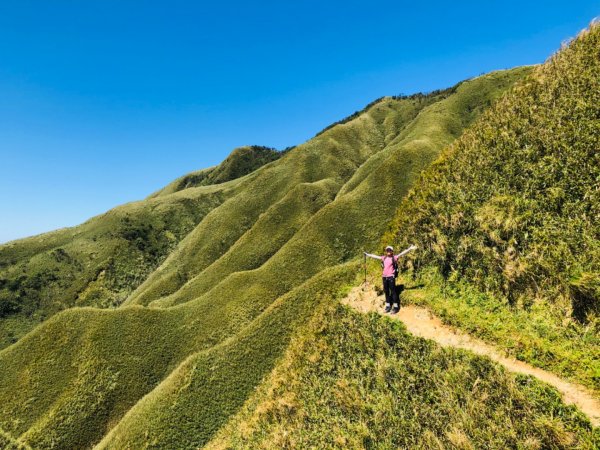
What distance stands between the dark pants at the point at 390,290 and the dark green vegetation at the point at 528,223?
163cm

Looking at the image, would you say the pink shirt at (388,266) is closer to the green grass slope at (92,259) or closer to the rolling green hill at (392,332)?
the rolling green hill at (392,332)

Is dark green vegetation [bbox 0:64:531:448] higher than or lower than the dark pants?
lower

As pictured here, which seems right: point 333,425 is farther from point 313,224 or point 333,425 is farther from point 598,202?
point 313,224

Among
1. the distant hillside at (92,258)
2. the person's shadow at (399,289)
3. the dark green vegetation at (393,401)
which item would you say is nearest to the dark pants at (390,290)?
the person's shadow at (399,289)

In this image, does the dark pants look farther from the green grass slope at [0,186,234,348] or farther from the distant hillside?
the distant hillside

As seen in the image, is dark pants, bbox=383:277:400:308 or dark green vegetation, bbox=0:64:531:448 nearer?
dark pants, bbox=383:277:400:308

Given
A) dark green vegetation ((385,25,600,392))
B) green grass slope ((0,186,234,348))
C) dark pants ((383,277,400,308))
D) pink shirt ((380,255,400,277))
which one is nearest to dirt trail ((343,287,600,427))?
dark green vegetation ((385,25,600,392))

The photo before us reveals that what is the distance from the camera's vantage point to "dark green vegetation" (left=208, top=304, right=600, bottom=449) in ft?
39.2

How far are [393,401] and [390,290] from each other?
7224mm

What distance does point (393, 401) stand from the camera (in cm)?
1628

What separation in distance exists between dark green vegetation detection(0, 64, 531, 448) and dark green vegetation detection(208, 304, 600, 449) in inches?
362

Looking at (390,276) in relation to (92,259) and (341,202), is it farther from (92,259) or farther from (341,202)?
(92,259)

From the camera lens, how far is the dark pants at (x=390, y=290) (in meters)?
21.1

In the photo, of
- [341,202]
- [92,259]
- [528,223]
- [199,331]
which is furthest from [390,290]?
[92,259]
